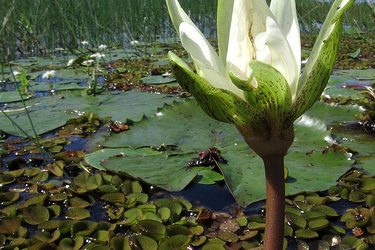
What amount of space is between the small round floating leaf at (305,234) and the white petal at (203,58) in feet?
1.45

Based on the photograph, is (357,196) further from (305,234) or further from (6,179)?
(6,179)

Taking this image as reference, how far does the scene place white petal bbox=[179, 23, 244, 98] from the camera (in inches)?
20.0

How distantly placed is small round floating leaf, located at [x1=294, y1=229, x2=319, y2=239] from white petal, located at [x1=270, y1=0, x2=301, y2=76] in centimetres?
44

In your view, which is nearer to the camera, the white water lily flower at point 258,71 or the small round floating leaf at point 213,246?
the white water lily flower at point 258,71

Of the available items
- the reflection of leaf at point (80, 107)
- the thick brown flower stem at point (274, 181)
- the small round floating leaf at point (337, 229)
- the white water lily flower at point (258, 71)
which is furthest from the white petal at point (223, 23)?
the reflection of leaf at point (80, 107)

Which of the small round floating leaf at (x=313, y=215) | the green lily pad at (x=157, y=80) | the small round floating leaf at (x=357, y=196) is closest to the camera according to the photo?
the small round floating leaf at (x=313, y=215)

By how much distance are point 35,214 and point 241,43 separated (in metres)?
0.66

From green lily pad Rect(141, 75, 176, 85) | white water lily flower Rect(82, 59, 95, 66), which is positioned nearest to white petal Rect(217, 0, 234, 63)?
green lily pad Rect(141, 75, 176, 85)

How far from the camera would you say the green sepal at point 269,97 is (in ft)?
1.56

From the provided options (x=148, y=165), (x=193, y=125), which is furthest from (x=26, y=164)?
(x=193, y=125)

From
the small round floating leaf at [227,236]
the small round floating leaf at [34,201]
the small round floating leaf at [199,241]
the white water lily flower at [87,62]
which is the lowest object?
the small round floating leaf at [227,236]

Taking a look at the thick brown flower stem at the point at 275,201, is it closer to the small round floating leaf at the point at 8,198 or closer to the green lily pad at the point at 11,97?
the small round floating leaf at the point at 8,198

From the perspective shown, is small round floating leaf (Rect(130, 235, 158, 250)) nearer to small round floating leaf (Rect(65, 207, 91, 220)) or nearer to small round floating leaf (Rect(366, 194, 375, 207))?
small round floating leaf (Rect(65, 207, 91, 220))

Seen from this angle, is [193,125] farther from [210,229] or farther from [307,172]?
[210,229]
